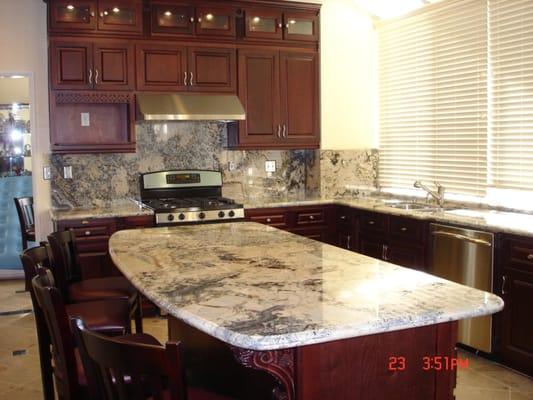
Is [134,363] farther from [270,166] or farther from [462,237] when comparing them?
[270,166]

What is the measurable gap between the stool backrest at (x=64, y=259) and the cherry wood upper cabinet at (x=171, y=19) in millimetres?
2656

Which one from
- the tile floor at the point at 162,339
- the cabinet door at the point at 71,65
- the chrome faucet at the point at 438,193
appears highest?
the cabinet door at the point at 71,65

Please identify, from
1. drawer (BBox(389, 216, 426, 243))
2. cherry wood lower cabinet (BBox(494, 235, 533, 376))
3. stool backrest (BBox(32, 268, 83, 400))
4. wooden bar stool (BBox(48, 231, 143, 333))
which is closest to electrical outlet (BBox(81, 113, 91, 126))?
wooden bar stool (BBox(48, 231, 143, 333))

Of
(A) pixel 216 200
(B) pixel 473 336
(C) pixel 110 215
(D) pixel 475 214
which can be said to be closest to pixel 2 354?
(C) pixel 110 215

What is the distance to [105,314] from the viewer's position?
2.72m

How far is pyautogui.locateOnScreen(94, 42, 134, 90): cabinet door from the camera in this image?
5117 mm

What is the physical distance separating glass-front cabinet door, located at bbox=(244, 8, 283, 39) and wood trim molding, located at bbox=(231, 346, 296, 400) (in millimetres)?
4429

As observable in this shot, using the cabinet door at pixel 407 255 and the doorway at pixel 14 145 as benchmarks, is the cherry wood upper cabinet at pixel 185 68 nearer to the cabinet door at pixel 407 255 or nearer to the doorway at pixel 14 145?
the cabinet door at pixel 407 255

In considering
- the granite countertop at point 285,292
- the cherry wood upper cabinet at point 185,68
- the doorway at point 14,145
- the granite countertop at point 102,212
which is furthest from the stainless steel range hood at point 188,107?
the doorway at point 14,145

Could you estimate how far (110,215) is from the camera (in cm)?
486

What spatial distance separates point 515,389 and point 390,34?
375cm

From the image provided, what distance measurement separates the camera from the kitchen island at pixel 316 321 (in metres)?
1.69

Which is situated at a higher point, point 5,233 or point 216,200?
point 216,200

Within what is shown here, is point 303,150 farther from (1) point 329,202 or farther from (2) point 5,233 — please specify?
(2) point 5,233
